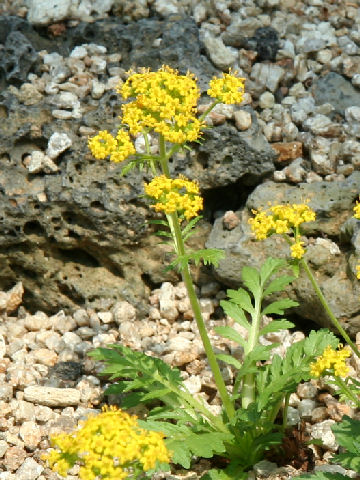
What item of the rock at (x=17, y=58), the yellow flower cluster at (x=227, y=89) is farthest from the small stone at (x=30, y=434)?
the rock at (x=17, y=58)

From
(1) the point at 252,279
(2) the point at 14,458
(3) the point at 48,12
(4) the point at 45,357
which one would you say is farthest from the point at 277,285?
(3) the point at 48,12

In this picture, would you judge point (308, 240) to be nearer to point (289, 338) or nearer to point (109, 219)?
point (289, 338)

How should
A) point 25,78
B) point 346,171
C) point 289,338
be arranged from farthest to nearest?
point 25,78
point 346,171
point 289,338

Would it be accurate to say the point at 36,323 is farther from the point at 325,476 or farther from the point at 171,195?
the point at 325,476

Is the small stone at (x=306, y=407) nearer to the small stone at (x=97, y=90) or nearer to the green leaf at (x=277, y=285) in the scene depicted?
the green leaf at (x=277, y=285)

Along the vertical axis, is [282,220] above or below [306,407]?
above

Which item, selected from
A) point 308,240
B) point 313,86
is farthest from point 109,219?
point 313,86

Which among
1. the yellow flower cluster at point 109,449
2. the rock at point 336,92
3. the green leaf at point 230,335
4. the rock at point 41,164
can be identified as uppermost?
the yellow flower cluster at point 109,449
